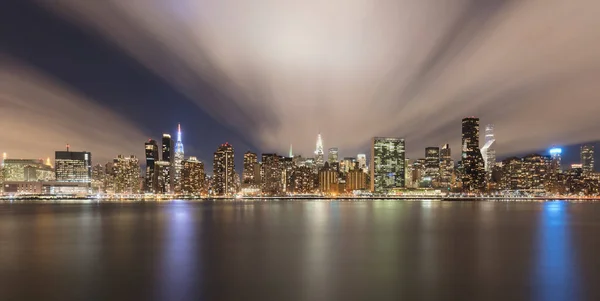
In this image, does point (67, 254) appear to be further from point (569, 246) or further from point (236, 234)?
point (569, 246)

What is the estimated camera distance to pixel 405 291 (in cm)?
2388

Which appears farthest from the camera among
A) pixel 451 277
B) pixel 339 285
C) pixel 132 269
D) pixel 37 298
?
pixel 132 269

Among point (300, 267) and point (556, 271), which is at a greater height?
point (300, 267)

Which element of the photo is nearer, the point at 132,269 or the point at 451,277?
the point at 451,277

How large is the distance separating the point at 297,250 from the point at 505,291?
19617 mm

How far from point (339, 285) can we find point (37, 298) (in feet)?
52.7

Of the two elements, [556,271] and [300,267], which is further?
[300,267]

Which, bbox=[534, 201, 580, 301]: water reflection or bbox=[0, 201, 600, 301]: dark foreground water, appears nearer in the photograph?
bbox=[0, 201, 600, 301]: dark foreground water

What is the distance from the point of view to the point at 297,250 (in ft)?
131

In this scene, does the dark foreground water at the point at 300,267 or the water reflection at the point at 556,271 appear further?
the water reflection at the point at 556,271

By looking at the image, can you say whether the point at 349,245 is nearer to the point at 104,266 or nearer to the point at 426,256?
the point at 426,256

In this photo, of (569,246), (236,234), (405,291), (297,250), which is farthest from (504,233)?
(405,291)

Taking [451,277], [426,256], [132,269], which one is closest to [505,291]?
[451,277]

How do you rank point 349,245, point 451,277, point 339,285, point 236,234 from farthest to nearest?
point 236,234, point 349,245, point 451,277, point 339,285
